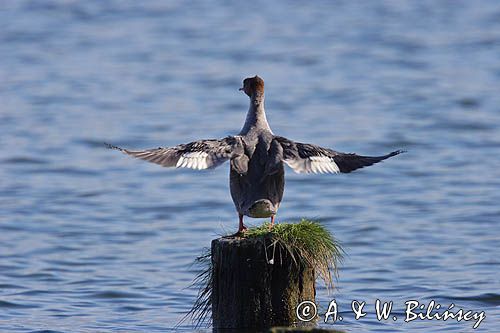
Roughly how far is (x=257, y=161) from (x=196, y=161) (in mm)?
448

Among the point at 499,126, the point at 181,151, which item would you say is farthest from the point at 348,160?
the point at 499,126

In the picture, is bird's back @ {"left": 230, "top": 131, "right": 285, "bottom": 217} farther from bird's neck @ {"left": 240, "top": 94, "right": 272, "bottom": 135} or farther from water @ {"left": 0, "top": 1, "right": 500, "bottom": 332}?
water @ {"left": 0, "top": 1, "right": 500, "bottom": 332}

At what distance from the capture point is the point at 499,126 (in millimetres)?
19172

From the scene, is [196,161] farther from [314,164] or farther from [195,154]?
[314,164]

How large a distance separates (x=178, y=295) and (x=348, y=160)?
3.36 m

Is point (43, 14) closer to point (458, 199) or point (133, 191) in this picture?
point (133, 191)

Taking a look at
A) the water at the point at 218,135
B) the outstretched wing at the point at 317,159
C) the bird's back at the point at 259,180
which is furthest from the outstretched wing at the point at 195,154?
the water at the point at 218,135

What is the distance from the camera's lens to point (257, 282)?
291 inches

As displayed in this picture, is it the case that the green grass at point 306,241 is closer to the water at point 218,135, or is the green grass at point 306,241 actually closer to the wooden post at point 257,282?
the wooden post at point 257,282

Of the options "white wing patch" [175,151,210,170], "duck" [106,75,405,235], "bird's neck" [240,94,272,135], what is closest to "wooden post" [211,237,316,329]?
"duck" [106,75,405,235]

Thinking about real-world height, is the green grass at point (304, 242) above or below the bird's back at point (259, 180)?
below

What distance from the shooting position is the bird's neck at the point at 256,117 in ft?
27.3

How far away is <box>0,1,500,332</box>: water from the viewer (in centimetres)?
1105

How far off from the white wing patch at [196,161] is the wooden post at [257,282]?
1.84 feet
